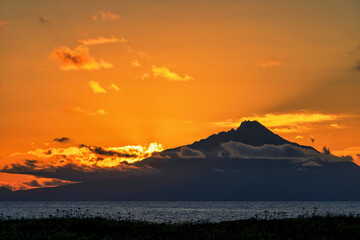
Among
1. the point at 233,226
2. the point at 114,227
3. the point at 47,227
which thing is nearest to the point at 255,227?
the point at 233,226

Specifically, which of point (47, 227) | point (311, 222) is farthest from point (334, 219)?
point (47, 227)

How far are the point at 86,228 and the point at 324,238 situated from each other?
20.9 meters

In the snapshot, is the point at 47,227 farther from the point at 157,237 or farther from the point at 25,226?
the point at 157,237

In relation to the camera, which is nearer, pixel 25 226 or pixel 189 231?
pixel 189 231

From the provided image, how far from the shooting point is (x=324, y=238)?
140 feet

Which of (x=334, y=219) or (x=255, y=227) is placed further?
(x=334, y=219)

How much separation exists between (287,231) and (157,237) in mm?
10945

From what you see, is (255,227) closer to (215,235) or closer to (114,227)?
(215,235)

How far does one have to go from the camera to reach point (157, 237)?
146 feet

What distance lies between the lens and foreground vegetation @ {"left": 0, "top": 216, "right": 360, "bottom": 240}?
43812 mm

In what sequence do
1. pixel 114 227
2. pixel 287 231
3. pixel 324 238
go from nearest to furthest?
pixel 324 238
pixel 287 231
pixel 114 227

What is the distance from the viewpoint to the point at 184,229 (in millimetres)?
47781

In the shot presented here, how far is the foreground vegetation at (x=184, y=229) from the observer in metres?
43.8

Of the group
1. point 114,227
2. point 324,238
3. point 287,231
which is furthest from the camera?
point 114,227
